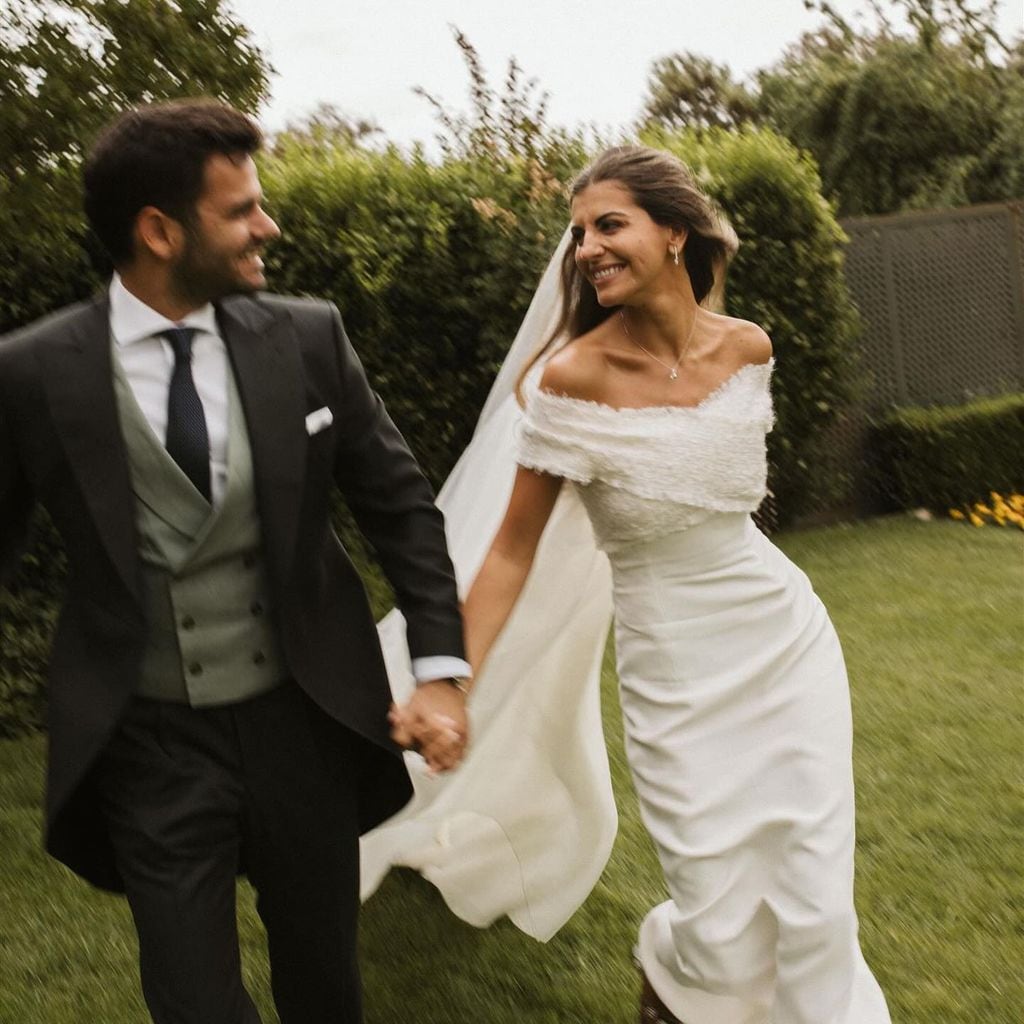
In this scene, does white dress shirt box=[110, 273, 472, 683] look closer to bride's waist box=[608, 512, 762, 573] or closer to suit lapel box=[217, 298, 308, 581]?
suit lapel box=[217, 298, 308, 581]

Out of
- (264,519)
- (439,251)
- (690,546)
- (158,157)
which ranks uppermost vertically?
(158,157)

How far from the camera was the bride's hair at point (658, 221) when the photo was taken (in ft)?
11.3

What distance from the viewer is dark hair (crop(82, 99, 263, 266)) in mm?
2506

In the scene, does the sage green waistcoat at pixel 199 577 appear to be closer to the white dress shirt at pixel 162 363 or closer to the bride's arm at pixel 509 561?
the white dress shirt at pixel 162 363

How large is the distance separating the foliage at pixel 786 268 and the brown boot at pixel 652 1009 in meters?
6.67

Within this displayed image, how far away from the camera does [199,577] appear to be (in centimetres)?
255

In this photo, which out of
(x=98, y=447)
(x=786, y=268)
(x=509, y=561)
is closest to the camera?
(x=98, y=447)

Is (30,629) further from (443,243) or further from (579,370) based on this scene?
(579,370)

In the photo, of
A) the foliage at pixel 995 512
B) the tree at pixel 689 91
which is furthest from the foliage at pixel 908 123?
the foliage at pixel 995 512

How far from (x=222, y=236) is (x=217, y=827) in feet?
3.39

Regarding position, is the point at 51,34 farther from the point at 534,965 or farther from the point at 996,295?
the point at 996,295

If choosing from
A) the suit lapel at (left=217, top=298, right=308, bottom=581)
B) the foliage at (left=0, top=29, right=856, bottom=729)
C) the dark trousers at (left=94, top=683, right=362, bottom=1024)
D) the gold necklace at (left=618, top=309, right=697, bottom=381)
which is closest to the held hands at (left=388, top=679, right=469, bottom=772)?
the dark trousers at (left=94, top=683, right=362, bottom=1024)

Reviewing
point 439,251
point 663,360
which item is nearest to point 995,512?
point 439,251

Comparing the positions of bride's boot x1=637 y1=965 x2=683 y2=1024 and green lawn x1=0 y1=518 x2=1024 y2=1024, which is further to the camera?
green lawn x1=0 y1=518 x2=1024 y2=1024
